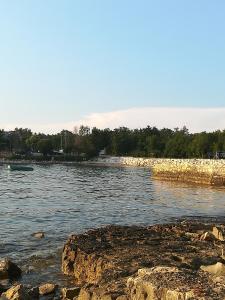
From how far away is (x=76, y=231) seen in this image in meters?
29.1

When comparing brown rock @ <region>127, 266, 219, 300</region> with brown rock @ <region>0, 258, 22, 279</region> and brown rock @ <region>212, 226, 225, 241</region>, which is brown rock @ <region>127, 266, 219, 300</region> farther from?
brown rock @ <region>212, 226, 225, 241</region>

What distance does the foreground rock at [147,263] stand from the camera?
10.6 metres

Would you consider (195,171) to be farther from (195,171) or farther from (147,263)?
(147,263)

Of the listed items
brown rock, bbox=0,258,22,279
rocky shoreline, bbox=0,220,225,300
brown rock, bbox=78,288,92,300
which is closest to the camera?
rocky shoreline, bbox=0,220,225,300

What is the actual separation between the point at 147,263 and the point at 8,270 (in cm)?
572

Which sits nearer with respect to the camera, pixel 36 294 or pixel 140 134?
pixel 36 294

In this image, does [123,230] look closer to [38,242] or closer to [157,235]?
[157,235]

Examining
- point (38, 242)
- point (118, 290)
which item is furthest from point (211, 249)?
point (38, 242)

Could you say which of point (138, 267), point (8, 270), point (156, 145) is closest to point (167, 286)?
point (138, 267)

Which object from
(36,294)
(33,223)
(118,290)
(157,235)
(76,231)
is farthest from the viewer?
(33,223)

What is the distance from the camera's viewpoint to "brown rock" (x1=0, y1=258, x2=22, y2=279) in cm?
1795

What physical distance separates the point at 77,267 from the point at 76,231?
10.7 metres

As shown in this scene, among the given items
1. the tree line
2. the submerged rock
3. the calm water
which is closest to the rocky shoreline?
the calm water

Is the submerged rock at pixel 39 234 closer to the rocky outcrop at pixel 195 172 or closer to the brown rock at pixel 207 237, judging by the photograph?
the brown rock at pixel 207 237
